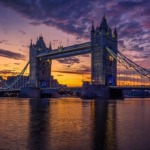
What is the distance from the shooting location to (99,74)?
10756 centimetres

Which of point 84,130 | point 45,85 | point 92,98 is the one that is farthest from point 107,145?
point 45,85

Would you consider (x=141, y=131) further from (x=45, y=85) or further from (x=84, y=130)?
(x=45, y=85)

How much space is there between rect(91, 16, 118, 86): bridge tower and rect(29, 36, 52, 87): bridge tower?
36.9 meters

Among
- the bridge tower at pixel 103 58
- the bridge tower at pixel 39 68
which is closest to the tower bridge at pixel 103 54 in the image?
the bridge tower at pixel 103 58

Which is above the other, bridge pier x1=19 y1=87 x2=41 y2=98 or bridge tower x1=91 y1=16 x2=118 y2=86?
bridge tower x1=91 y1=16 x2=118 y2=86

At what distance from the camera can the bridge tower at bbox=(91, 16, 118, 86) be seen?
108m

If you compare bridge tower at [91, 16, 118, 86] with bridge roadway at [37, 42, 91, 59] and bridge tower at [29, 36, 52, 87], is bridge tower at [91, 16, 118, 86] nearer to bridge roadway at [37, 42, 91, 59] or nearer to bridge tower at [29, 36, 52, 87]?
bridge roadway at [37, 42, 91, 59]

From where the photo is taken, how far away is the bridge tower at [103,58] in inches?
4232

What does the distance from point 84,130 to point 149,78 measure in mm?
69597

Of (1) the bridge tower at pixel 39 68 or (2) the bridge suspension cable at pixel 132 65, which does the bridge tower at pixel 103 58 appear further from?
(1) the bridge tower at pixel 39 68

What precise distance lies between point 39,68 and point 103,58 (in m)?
44.0

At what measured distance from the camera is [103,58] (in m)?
108

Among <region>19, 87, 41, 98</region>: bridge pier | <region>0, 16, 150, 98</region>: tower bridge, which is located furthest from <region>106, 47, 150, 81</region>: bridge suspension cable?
<region>19, 87, 41, 98</region>: bridge pier

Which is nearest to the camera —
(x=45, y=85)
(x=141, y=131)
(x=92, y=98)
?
(x=141, y=131)
